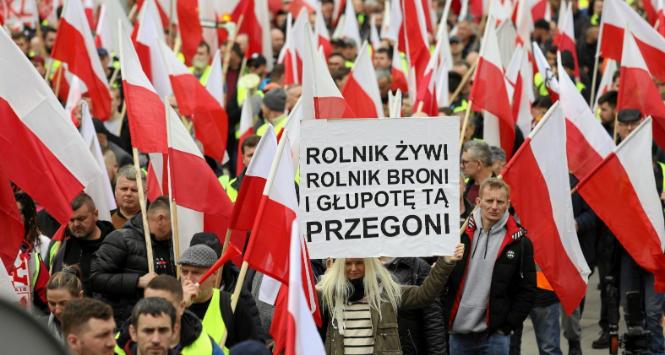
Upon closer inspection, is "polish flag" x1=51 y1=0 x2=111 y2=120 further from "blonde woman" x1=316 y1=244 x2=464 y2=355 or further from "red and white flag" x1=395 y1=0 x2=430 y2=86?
"blonde woman" x1=316 y1=244 x2=464 y2=355

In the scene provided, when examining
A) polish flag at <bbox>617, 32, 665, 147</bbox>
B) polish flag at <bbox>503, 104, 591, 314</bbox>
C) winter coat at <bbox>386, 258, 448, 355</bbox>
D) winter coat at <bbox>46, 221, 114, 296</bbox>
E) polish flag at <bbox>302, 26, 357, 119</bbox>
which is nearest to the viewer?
winter coat at <bbox>386, 258, 448, 355</bbox>

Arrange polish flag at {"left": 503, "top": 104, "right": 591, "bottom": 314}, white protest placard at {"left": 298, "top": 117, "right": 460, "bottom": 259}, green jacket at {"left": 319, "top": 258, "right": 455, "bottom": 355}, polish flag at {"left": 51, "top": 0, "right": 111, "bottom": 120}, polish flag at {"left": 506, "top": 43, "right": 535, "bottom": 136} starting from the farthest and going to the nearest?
1. polish flag at {"left": 506, "top": 43, "right": 535, "bottom": 136}
2. polish flag at {"left": 51, "top": 0, "right": 111, "bottom": 120}
3. polish flag at {"left": 503, "top": 104, "right": 591, "bottom": 314}
4. white protest placard at {"left": 298, "top": 117, "right": 460, "bottom": 259}
5. green jacket at {"left": 319, "top": 258, "right": 455, "bottom": 355}

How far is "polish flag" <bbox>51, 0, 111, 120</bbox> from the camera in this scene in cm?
1303

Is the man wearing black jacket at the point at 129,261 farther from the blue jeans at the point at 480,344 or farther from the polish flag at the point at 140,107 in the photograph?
the blue jeans at the point at 480,344

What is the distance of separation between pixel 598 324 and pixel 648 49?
2.53 metres

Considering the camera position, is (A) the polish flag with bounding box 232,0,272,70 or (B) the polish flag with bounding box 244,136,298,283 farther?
(A) the polish flag with bounding box 232,0,272,70

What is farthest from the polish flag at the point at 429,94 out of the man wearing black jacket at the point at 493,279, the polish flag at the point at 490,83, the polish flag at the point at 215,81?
the man wearing black jacket at the point at 493,279

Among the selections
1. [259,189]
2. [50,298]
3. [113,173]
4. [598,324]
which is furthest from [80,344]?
[598,324]

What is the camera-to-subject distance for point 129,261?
8.78 m

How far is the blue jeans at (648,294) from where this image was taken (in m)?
11.0

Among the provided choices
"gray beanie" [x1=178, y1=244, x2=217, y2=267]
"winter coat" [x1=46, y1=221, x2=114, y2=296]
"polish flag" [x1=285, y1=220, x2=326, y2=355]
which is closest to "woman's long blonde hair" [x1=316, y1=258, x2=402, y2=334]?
"gray beanie" [x1=178, y1=244, x2=217, y2=267]

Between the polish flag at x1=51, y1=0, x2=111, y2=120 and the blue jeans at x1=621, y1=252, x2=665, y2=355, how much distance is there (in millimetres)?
5002

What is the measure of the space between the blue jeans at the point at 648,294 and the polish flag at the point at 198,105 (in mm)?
3549

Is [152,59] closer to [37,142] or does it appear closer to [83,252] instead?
[83,252]
